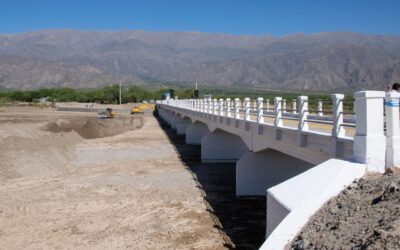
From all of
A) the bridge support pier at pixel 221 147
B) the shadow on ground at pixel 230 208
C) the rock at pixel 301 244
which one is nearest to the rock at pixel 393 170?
the rock at pixel 301 244

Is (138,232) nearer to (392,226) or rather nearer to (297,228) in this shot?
(297,228)

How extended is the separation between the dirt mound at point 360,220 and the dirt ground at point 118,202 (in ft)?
16.0

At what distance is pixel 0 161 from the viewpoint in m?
25.6

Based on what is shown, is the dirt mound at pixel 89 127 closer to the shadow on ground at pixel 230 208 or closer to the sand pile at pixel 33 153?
the sand pile at pixel 33 153

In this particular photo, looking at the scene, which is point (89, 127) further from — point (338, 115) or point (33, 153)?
point (338, 115)

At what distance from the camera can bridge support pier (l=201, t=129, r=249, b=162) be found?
2831 cm

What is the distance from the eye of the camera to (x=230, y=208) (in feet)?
53.5

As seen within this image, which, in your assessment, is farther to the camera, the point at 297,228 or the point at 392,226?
the point at 297,228

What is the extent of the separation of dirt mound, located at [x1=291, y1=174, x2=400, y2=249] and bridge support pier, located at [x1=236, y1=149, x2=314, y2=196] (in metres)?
9.04

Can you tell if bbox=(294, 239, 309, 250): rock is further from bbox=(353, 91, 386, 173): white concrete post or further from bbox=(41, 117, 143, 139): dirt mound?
bbox=(41, 117, 143, 139): dirt mound

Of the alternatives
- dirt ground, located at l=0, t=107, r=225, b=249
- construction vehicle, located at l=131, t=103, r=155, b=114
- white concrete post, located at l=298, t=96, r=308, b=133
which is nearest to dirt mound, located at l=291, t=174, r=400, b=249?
white concrete post, located at l=298, t=96, r=308, b=133

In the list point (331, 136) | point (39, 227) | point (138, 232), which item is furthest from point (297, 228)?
point (39, 227)

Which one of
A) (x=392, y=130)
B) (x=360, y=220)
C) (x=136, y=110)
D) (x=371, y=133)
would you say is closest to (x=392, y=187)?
(x=360, y=220)

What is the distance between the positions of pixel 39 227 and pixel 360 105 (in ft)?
31.8
